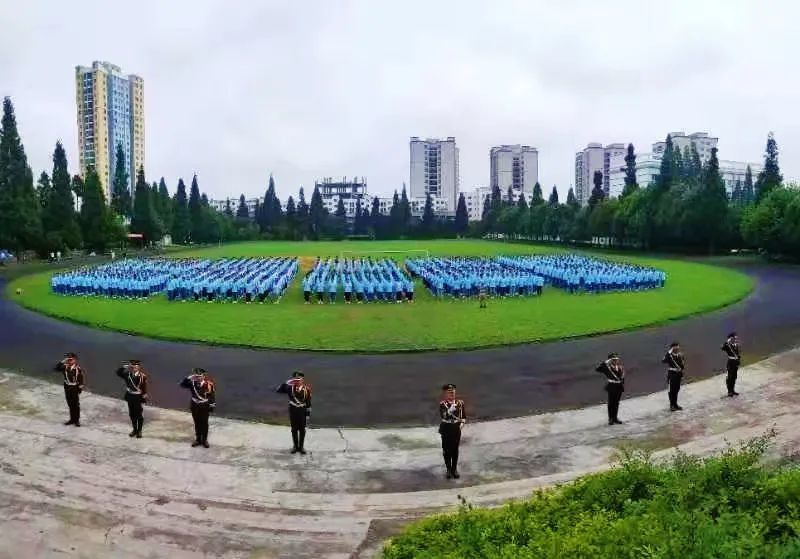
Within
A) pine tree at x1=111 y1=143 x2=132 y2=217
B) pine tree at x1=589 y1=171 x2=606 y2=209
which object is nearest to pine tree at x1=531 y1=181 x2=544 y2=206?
pine tree at x1=589 y1=171 x2=606 y2=209

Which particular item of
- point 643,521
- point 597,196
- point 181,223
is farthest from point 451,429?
point 181,223

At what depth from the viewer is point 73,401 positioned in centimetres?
1140

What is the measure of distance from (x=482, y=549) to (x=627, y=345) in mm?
14521

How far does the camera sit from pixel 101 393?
44.9ft

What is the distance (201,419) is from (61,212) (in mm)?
54487

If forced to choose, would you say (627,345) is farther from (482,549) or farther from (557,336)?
(482,549)

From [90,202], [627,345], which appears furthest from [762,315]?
[90,202]

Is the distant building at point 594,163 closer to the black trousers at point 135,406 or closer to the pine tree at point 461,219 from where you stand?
the pine tree at point 461,219

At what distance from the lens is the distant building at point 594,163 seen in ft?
573

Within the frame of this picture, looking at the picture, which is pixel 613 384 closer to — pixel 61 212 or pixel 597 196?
pixel 61 212

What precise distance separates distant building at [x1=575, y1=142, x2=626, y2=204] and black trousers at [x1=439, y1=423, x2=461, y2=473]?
169860mm

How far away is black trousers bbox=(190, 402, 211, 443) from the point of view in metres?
10.2

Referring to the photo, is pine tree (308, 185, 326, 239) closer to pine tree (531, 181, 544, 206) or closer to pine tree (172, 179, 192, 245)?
pine tree (172, 179, 192, 245)

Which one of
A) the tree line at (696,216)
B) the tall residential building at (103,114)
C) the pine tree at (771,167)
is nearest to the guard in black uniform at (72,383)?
the tree line at (696,216)
